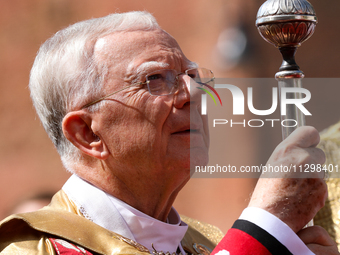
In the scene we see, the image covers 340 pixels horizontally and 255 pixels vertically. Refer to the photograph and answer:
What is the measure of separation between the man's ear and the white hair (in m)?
0.05

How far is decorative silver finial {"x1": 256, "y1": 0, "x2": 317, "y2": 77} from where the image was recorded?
1394 mm

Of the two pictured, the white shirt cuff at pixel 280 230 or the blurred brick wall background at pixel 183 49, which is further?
the blurred brick wall background at pixel 183 49

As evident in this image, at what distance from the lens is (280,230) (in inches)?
55.9

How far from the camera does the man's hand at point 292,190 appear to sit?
55.3 inches

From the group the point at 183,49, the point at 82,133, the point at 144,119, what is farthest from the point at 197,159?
the point at 183,49

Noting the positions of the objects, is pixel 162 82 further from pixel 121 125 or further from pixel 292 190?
pixel 292 190

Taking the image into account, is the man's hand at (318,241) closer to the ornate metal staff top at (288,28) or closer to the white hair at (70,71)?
the ornate metal staff top at (288,28)

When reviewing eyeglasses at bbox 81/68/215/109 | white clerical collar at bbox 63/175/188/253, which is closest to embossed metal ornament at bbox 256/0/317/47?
eyeglasses at bbox 81/68/215/109

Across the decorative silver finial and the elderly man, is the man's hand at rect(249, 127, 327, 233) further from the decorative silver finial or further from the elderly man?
the elderly man

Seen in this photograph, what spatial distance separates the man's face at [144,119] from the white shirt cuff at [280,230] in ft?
1.67

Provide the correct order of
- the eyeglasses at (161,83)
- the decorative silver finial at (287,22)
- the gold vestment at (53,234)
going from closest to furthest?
the decorative silver finial at (287,22), the gold vestment at (53,234), the eyeglasses at (161,83)

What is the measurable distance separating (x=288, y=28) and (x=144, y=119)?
0.77 m

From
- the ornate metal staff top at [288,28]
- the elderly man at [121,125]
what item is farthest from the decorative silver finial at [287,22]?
the elderly man at [121,125]

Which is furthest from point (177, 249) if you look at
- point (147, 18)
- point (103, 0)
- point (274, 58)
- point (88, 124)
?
point (103, 0)
